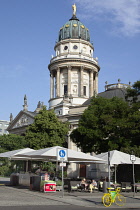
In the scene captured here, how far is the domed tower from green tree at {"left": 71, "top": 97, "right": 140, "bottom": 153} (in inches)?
1200

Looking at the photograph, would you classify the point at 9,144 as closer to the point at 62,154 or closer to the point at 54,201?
the point at 62,154

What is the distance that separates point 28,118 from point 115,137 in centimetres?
3967

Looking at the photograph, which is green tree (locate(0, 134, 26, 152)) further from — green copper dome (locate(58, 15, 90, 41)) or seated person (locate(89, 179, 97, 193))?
seated person (locate(89, 179, 97, 193))

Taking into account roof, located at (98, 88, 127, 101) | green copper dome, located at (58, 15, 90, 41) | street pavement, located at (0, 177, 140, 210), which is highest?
green copper dome, located at (58, 15, 90, 41)

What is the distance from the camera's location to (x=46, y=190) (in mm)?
22578

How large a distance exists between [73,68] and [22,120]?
52.2ft

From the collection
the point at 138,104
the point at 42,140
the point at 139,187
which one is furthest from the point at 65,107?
the point at 139,187

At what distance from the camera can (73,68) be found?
73438 millimetres

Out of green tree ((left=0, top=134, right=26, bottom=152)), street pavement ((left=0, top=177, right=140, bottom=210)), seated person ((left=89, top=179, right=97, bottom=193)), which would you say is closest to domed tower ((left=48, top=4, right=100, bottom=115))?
green tree ((left=0, top=134, right=26, bottom=152))

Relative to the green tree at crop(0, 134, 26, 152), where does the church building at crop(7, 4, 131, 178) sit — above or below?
above

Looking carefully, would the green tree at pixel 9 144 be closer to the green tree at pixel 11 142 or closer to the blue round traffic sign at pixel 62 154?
the green tree at pixel 11 142

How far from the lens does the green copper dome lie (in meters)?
75.9

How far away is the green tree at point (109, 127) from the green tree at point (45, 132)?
11.7 m

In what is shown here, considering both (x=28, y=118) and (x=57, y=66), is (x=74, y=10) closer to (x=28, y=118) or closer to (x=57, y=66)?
(x=57, y=66)
